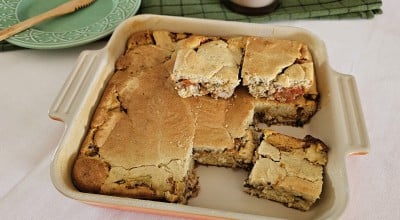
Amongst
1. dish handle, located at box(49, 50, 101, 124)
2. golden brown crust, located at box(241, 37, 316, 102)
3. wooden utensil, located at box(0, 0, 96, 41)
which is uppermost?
wooden utensil, located at box(0, 0, 96, 41)

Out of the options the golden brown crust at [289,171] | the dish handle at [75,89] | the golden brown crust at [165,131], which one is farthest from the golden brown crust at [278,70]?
the dish handle at [75,89]

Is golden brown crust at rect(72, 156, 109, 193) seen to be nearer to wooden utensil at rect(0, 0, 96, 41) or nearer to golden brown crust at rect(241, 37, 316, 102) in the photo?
golden brown crust at rect(241, 37, 316, 102)

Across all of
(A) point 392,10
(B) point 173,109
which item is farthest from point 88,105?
(A) point 392,10

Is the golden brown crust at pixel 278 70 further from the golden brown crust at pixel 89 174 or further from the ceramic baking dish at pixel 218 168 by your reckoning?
the golden brown crust at pixel 89 174

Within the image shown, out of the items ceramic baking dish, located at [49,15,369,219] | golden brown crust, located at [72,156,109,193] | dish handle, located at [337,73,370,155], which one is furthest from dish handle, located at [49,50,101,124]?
dish handle, located at [337,73,370,155]

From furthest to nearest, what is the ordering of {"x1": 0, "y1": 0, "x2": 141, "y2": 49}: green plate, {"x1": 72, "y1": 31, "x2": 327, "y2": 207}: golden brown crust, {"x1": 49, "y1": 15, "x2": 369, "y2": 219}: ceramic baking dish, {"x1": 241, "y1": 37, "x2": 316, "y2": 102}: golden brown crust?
{"x1": 0, "y1": 0, "x2": 141, "y2": 49}: green plate → {"x1": 241, "y1": 37, "x2": 316, "y2": 102}: golden brown crust → {"x1": 72, "y1": 31, "x2": 327, "y2": 207}: golden brown crust → {"x1": 49, "y1": 15, "x2": 369, "y2": 219}: ceramic baking dish

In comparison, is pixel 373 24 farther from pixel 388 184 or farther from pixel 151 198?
Answer: pixel 151 198

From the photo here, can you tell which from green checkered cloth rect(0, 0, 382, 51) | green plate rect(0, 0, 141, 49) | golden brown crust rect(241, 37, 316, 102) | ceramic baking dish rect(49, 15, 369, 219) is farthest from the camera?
green checkered cloth rect(0, 0, 382, 51)

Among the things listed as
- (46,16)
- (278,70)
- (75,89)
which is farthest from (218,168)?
(46,16)
